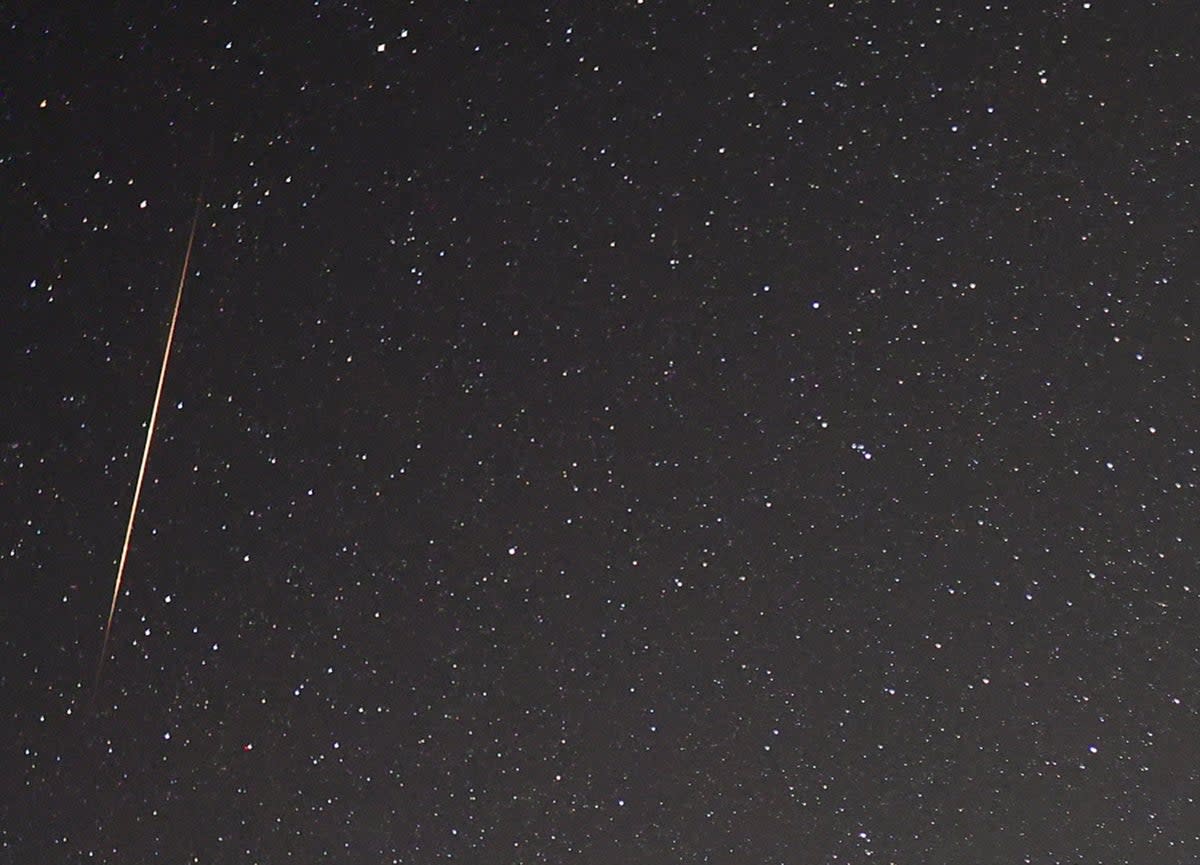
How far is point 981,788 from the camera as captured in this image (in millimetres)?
360

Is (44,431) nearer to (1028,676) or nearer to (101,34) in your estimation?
(101,34)

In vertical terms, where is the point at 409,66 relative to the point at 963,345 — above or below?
above

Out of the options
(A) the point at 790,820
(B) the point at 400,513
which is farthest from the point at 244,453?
(A) the point at 790,820

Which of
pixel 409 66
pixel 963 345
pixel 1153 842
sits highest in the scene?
pixel 409 66

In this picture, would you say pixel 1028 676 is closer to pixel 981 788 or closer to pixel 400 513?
pixel 981 788

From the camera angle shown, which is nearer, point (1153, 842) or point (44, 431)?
point (1153, 842)

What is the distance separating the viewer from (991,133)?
36 cm

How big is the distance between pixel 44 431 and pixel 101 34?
0.45ft

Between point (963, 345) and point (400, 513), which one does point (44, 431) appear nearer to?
point (400, 513)

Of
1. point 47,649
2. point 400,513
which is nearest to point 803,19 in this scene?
point 400,513

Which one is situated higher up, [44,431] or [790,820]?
[44,431]

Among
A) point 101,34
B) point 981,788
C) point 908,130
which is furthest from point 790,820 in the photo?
point 101,34

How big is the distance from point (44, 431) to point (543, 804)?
0.21 m

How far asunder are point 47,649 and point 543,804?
0.18 m
